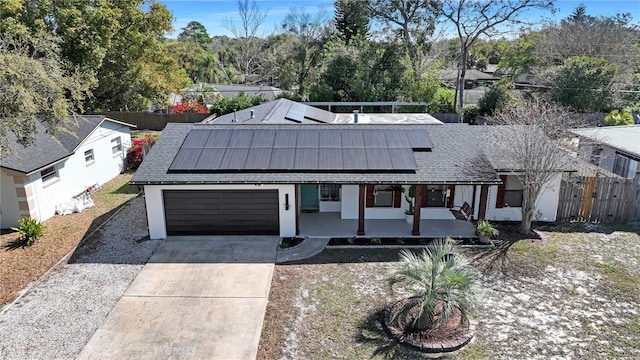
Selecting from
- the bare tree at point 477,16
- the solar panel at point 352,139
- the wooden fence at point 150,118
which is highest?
the bare tree at point 477,16

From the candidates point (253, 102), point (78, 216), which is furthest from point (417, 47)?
point (78, 216)

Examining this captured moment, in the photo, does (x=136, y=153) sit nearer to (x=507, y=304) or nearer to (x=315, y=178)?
(x=315, y=178)

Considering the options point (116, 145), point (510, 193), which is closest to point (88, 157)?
point (116, 145)

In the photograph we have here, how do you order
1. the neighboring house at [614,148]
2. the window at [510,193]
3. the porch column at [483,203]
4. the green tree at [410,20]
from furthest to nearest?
the green tree at [410,20]
the neighboring house at [614,148]
the window at [510,193]
the porch column at [483,203]

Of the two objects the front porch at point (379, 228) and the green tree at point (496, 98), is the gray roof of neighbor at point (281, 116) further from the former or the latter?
the green tree at point (496, 98)

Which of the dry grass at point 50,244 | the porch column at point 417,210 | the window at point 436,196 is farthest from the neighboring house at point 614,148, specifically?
the dry grass at point 50,244

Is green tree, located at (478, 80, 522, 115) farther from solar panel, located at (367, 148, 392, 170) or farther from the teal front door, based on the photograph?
the teal front door

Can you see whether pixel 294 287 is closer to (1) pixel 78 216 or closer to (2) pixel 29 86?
(2) pixel 29 86
